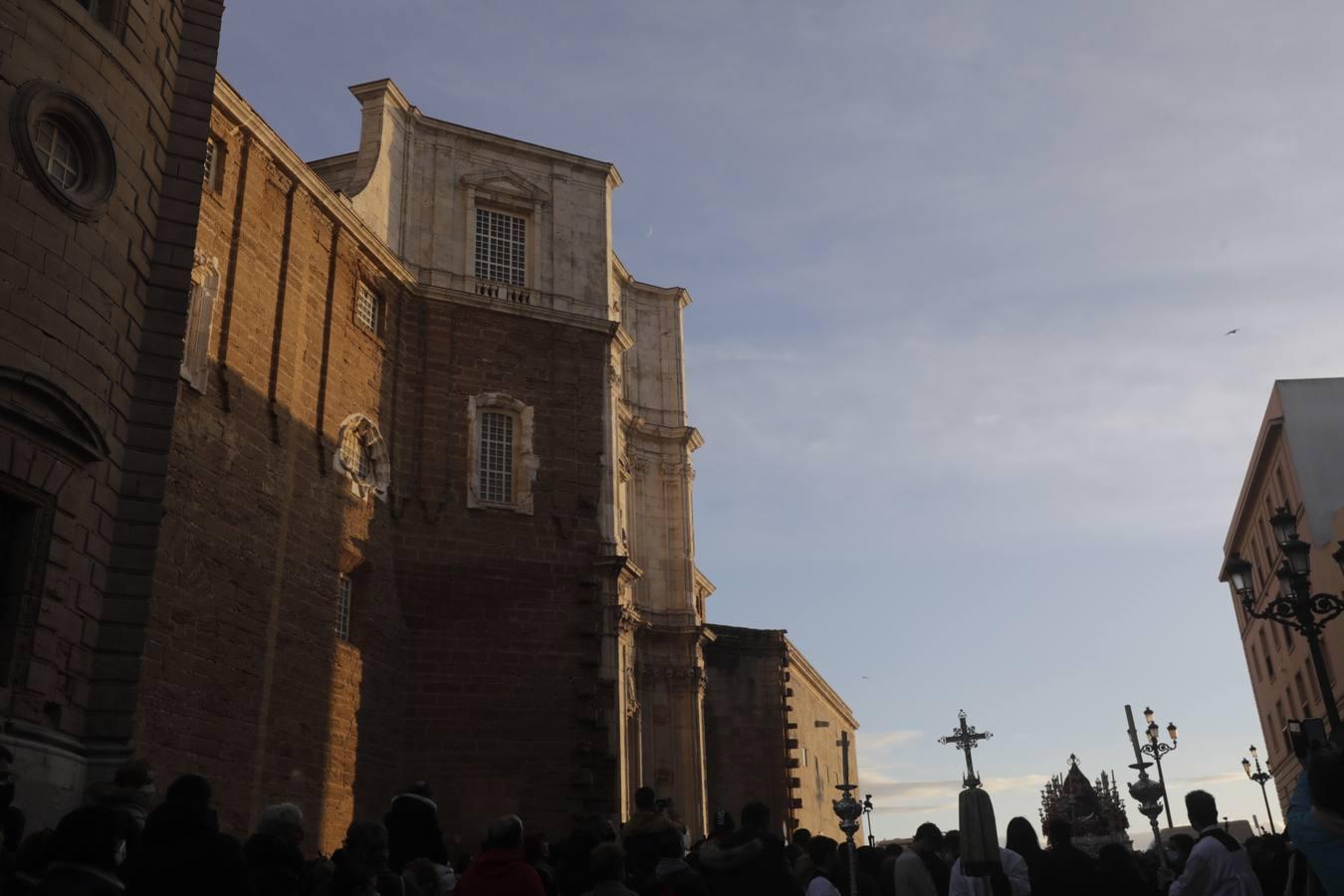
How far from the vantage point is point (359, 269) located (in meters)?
23.1

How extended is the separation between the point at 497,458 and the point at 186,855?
18.7m

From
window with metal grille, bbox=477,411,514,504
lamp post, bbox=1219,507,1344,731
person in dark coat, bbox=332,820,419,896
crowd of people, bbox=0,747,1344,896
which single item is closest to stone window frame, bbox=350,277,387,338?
window with metal grille, bbox=477,411,514,504

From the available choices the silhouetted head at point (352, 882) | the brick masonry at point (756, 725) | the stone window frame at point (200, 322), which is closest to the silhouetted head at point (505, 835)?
the silhouetted head at point (352, 882)

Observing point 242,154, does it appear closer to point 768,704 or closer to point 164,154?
point 164,154

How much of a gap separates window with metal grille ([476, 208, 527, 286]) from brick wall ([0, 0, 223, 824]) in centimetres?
1195

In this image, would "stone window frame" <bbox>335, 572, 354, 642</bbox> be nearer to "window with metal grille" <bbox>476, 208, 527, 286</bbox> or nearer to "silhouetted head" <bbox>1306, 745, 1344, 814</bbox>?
"window with metal grille" <bbox>476, 208, 527, 286</bbox>

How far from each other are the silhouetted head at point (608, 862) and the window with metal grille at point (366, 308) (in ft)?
56.4

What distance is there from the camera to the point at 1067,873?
28.0 feet

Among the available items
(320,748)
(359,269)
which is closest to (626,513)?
(359,269)

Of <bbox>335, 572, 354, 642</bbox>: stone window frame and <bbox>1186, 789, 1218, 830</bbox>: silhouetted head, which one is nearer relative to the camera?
<bbox>1186, 789, 1218, 830</bbox>: silhouetted head

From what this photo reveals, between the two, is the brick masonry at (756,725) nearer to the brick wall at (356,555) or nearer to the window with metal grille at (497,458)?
the brick wall at (356,555)

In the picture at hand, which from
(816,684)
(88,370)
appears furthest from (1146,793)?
(816,684)

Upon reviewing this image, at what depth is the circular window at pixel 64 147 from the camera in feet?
37.4

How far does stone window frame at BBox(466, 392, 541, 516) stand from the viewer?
23.6m
